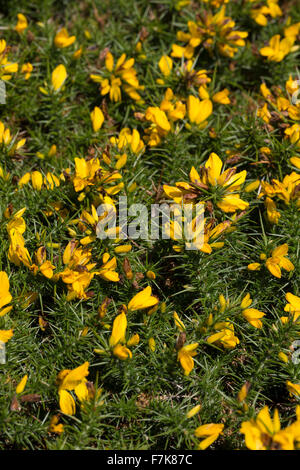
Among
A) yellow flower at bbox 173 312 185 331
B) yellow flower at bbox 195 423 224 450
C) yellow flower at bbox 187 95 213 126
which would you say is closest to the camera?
yellow flower at bbox 195 423 224 450

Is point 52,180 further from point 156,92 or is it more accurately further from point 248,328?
point 248,328

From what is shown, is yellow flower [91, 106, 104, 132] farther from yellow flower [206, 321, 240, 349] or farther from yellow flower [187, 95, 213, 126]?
yellow flower [206, 321, 240, 349]

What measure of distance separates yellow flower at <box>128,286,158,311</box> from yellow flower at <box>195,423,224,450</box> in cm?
59

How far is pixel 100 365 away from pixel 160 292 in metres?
0.50

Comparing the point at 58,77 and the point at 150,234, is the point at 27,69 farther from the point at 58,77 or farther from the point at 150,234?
the point at 150,234

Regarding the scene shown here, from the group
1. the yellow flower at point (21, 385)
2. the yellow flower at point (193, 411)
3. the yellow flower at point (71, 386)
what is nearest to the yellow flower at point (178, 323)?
the yellow flower at point (193, 411)

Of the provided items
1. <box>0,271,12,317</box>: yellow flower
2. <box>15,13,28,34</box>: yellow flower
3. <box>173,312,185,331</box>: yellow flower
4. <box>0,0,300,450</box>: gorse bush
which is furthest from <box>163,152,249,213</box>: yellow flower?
<box>15,13,28,34</box>: yellow flower

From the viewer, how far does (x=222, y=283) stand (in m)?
2.51

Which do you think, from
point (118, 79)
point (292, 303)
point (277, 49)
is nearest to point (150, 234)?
point (292, 303)

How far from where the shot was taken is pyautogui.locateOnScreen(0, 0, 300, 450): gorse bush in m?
2.20

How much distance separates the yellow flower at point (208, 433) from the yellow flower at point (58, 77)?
6.78 feet

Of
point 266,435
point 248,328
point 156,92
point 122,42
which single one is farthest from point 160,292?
point 122,42

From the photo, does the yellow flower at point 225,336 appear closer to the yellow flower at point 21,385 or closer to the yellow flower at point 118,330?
the yellow flower at point 118,330

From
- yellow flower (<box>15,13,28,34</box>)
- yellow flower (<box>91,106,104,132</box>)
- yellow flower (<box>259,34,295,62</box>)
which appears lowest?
yellow flower (<box>91,106,104,132</box>)
